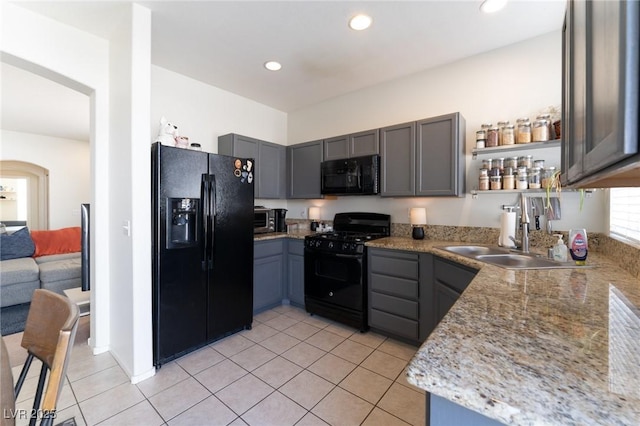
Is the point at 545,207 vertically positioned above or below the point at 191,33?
below

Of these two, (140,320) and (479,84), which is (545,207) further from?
(140,320)

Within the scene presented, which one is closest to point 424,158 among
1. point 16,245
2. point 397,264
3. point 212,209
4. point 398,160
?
point 398,160

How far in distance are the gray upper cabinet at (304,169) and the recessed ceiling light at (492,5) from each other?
1963mm

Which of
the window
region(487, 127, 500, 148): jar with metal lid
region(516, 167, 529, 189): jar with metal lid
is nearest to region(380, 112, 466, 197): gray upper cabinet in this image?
region(487, 127, 500, 148): jar with metal lid

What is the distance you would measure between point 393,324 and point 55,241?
4979 mm

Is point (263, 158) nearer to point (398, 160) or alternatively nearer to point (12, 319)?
point (398, 160)

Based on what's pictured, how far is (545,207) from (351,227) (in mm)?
1883

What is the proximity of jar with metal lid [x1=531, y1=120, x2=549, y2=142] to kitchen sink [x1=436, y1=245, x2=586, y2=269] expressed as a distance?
902mm

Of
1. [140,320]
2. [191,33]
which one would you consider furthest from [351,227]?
[191,33]

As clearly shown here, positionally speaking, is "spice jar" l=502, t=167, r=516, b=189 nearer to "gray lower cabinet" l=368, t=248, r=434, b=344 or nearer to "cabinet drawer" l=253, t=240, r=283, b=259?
"gray lower cabinet" l=368, t=248, r=434, b=344

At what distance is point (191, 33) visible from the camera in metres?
2.21

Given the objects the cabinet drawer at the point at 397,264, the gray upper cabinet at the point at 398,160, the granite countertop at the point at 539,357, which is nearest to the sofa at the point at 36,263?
the cabinet drawer at the point at 397,264

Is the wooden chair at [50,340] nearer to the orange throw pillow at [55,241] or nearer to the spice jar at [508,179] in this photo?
the spice jar at [508,179]

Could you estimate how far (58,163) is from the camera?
5488mm
